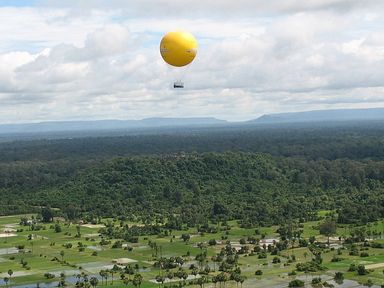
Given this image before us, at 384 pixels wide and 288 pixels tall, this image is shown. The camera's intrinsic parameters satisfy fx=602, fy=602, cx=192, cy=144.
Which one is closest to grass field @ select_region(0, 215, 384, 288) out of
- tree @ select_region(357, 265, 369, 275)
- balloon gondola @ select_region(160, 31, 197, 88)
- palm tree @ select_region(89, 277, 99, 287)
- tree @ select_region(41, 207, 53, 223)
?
tree @ select_region(357, 265, 369, 275)

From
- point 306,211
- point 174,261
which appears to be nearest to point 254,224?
point 306,211

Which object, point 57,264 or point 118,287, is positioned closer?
point 118,287

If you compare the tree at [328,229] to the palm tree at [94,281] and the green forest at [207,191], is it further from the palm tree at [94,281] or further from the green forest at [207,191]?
the palm tree at [94,281]

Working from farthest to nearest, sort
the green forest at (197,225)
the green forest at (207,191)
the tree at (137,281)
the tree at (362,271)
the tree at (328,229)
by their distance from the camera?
the green forest at (207,191) → the tree at (328,229) → the green forest at (197,225) → the tree at (362,271) → the tree at (137,281)

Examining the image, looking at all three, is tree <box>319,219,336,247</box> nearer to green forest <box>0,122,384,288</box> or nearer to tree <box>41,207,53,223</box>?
green forest <box>0,122,384,288</box>

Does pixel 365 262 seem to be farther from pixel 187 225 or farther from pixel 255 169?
pixel 255 169

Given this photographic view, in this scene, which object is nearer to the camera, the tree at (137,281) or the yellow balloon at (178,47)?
the yellow balloon at (178,47)

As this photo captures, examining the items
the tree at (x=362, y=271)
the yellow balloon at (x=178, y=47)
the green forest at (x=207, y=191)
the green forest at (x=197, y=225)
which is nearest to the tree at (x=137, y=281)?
the green forest at (x=197, y=225)

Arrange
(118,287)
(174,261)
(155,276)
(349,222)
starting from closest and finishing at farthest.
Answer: (118,287), (155,276), (174,261), (349,222)

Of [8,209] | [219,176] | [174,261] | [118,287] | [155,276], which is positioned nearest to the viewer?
[118,287]

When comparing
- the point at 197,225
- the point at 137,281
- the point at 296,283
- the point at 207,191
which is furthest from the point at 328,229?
the point at 207,191
